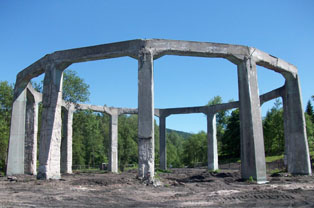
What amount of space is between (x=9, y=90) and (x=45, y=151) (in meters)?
18.9

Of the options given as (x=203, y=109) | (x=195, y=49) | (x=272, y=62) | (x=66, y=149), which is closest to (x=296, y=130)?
(x=272, y=62)

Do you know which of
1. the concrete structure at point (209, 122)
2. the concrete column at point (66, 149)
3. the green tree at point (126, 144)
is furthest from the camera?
the green tree at point (126, 144)

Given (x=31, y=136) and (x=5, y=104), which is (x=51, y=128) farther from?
(x=5, y=104)

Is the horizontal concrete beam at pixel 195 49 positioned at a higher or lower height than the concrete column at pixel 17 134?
higher

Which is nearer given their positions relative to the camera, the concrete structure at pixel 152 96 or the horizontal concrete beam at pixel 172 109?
the concrete structure at pixel 152 96

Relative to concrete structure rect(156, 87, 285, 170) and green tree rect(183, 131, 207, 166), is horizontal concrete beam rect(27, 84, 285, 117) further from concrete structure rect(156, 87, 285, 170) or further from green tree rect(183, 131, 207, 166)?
green tree rect(183, 131, 207, 166)

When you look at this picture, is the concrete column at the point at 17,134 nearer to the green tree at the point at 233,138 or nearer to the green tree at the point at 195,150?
the green tree at the point at 233,138

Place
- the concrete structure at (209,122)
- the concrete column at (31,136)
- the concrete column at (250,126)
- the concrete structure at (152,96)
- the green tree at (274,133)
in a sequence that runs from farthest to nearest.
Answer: the green tree at (274,133), the concrete structure at (209,122), the concrete column at (31,136), the concrete column at (250,126), the concrete structure at (152,96)

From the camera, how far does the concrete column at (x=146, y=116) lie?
12349 mm

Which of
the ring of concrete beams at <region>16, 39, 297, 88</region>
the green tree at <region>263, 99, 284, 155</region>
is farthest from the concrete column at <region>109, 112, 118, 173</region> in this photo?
the green tree at <region>263, 99, 284, 155</region>

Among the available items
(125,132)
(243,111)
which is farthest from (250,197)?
(125,132)

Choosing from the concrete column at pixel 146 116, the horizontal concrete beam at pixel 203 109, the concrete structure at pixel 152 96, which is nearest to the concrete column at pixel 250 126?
the concrete structure at pixel 152 96

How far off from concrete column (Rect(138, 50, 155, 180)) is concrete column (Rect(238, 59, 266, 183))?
4.60 metres

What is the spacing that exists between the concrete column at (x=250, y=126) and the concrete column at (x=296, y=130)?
4127 mm
